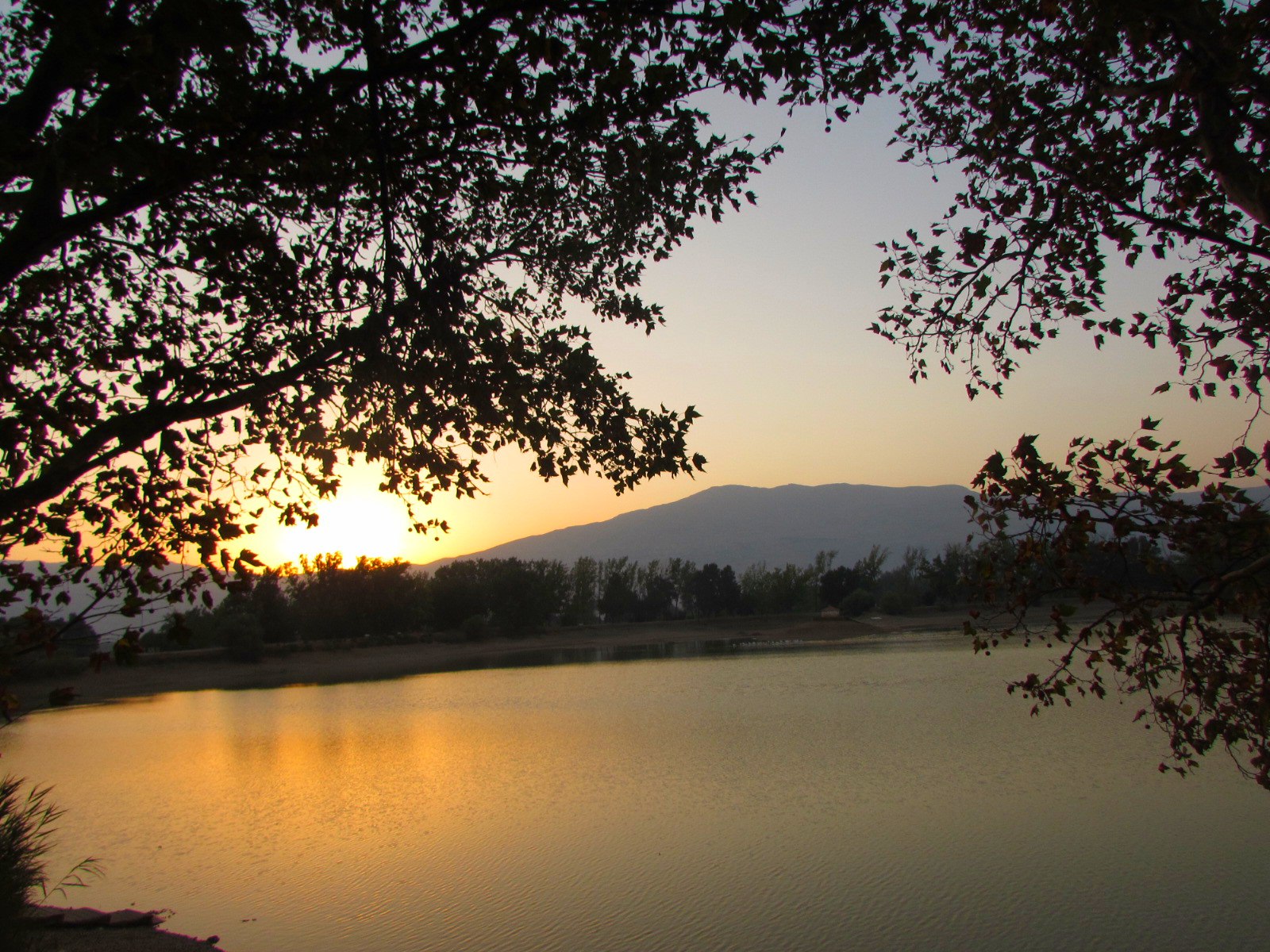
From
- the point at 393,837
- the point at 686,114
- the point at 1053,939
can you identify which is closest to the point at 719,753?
the point at 393,837

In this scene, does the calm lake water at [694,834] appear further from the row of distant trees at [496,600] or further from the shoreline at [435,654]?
the row of distant trees at [496,600]

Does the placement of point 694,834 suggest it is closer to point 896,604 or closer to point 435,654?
point 435,654

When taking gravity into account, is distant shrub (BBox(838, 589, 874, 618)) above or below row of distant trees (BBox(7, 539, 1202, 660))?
below

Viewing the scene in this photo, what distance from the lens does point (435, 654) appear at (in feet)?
186

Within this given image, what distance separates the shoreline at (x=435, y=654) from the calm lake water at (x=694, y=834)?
61.4 feet

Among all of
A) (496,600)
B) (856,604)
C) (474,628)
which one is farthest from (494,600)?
(856,604)

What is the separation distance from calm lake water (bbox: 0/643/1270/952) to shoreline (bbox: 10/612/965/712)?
18.7m

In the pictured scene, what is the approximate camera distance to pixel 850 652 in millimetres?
40531

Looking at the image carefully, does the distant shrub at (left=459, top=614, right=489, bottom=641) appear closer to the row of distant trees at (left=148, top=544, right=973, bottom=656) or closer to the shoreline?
the row of distant trees at (left=148, top=544, right=973, bottom=656)

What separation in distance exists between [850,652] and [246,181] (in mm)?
39220

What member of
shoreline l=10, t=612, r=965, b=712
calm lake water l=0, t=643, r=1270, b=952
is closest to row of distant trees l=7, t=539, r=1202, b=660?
shoreline l=10, t=612, r=965, b=712

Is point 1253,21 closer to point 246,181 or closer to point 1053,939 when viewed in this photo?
point 246,181

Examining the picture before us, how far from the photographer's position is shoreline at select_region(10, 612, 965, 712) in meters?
38.5

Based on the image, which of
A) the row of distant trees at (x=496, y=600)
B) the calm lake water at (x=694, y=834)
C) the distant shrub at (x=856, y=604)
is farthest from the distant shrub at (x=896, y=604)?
the calm lake water at (x=694, y=834)
